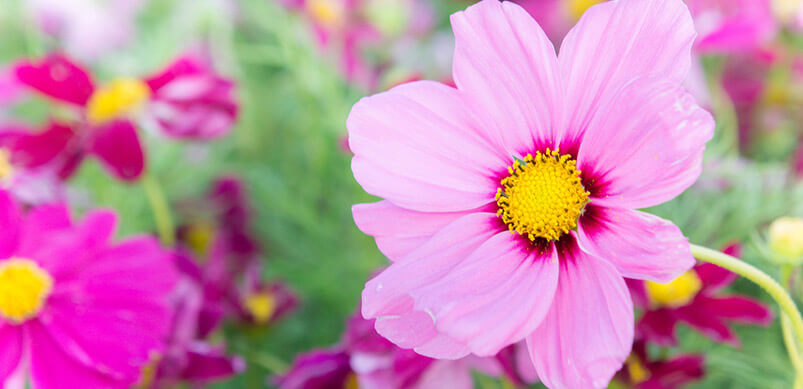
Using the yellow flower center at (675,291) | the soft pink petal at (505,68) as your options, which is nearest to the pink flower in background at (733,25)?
the yellow flower center at (675,291)

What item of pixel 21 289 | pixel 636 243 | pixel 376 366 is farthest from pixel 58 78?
pixel 636 243

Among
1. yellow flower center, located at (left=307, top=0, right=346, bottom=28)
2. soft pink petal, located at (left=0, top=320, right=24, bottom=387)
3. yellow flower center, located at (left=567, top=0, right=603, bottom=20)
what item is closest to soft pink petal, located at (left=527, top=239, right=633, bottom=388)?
soft pink petal, located at (left=0, top=320, right=24, bottom=387)

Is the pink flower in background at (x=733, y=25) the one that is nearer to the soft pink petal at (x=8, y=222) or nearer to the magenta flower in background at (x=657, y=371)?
the magenta flower in background at (x=657, y=371)

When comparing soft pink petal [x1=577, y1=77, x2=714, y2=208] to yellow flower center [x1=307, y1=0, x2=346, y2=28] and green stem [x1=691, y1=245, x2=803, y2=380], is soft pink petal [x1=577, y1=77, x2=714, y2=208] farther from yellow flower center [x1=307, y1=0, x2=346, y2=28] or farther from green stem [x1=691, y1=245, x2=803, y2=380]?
yellow flower center [x1=307, y1=0, x2=346, y2=28]

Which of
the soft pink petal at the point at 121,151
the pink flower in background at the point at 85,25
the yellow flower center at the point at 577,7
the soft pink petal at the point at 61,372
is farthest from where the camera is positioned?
the yellow flower center at the point at 577,7

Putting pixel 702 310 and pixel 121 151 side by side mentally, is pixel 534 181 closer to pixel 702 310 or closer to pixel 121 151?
pixel 702 310
